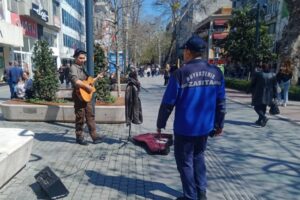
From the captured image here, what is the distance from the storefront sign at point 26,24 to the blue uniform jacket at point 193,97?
3008cm

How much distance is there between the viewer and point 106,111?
889cm

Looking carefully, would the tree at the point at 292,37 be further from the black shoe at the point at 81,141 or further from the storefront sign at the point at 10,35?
the storefront sign at the point at 10,35

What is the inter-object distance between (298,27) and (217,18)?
4693cm

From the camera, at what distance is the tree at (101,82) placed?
10000 millimetres

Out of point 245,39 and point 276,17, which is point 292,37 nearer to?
point 245,39

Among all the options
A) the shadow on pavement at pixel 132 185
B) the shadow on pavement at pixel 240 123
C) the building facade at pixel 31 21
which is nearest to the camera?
the shadow on pavement at pixel 132 185

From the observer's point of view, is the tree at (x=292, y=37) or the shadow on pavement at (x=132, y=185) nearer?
the shadow on pavement at (x=132, y=185)

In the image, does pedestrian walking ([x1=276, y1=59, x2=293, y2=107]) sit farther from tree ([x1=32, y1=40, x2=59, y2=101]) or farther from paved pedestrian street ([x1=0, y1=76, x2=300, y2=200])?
tree ([x1=32, y1=40, x2=59, y2=101])

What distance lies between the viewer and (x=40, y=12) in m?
35.6

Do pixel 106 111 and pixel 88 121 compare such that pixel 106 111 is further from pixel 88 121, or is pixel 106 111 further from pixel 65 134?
pixel 88 121

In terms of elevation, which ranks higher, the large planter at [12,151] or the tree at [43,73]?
the tree at [43,73]

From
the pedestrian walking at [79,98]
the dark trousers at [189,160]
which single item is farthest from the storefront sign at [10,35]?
the dark trousers at [189,160]

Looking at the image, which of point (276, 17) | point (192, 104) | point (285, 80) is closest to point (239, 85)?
point (285, 80)

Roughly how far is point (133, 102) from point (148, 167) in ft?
5.32
